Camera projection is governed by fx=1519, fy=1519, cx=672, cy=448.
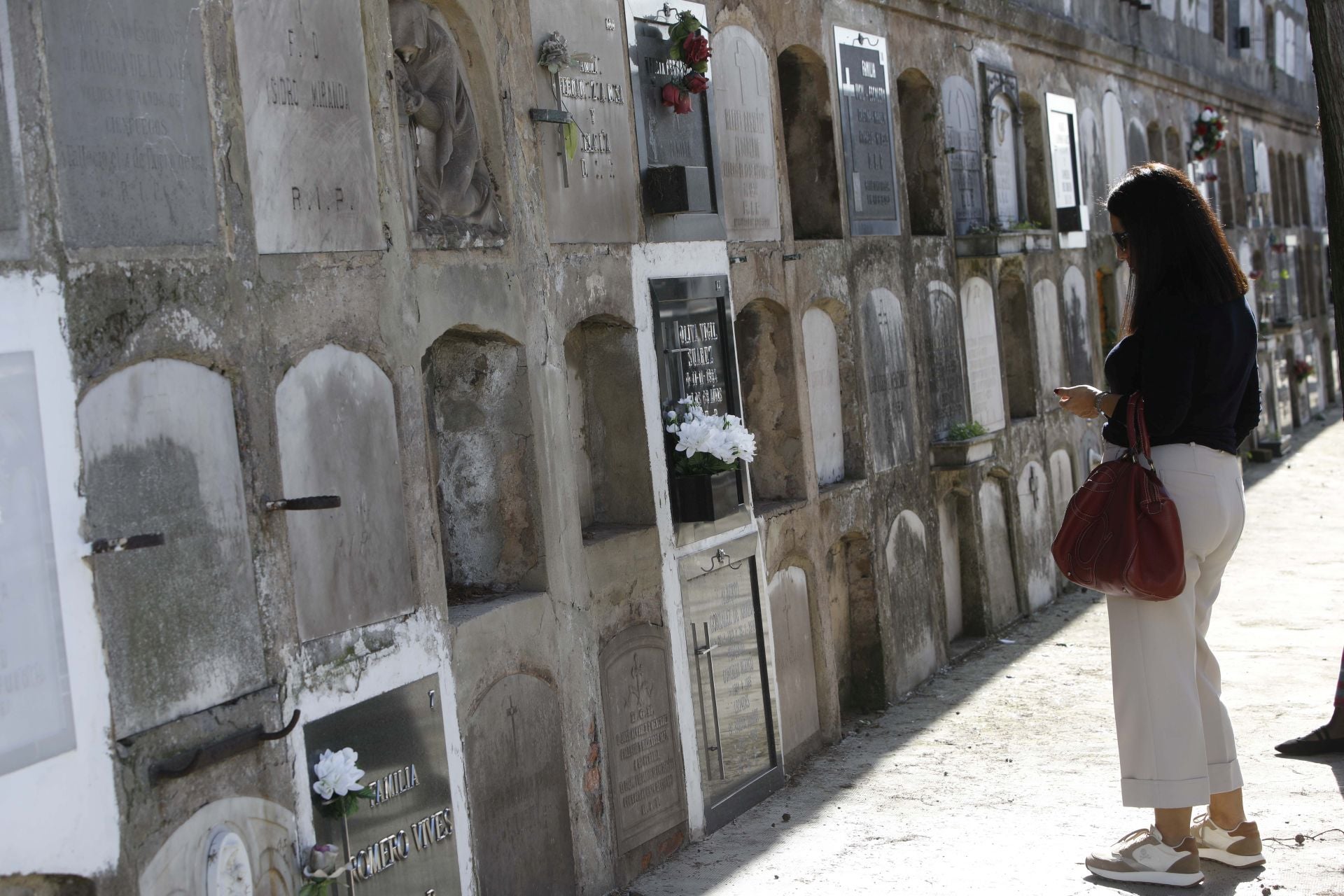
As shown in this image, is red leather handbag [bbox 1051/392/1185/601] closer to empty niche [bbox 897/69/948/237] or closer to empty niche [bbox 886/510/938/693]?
empty niche [bbox 886/510/938/693]

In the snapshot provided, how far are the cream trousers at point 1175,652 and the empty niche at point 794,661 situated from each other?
2.32m

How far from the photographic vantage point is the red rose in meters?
6.07

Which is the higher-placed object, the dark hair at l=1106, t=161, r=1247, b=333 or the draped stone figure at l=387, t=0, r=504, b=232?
the draped stone figure at l=387, t=0, r=504, b=232

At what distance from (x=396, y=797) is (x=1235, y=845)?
2.57 meters

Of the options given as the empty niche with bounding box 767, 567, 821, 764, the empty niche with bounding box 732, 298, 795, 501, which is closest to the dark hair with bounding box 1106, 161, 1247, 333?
the empty niche with bounding box 767, 567, 821, 764

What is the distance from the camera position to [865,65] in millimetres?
8281

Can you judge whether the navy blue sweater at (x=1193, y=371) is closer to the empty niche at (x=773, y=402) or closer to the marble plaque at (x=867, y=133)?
the empty niche at (x=773, y=402)

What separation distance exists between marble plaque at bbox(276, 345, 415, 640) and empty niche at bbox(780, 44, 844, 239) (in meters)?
3.88

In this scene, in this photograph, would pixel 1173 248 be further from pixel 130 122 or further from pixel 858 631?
pixel 858 631

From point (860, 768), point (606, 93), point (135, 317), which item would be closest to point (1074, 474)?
point (860, 768)

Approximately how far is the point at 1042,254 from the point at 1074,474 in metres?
1.65

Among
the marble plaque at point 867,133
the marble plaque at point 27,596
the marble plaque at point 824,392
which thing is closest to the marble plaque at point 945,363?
the marble plaque at point 867,133

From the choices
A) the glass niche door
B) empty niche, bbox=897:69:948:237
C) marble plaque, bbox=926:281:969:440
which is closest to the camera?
the glass niche door

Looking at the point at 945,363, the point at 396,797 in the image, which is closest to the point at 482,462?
the point at 396,797
